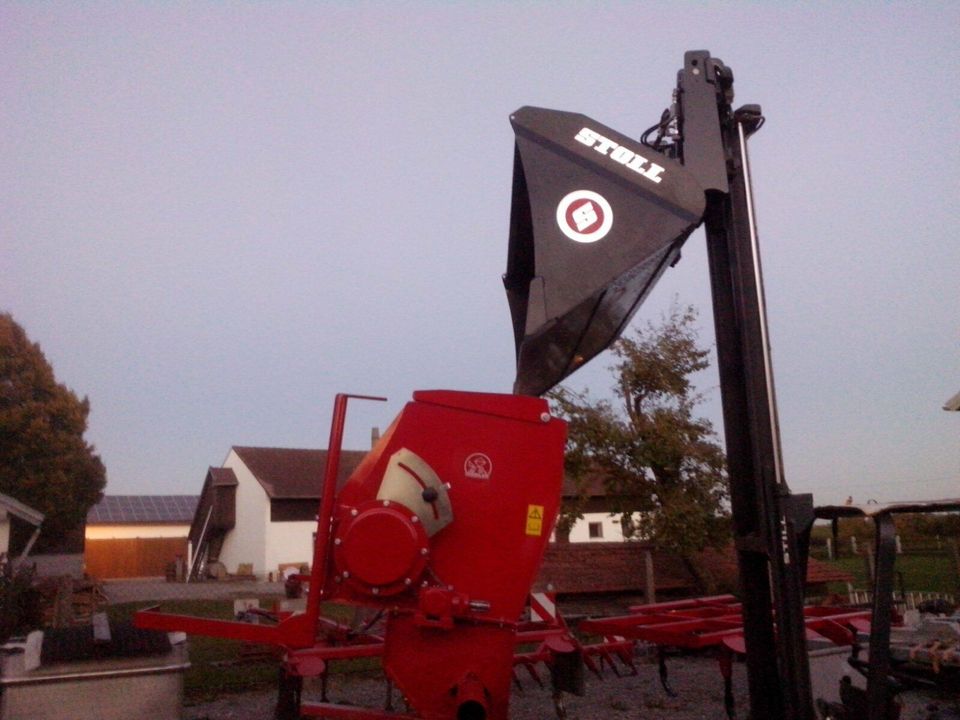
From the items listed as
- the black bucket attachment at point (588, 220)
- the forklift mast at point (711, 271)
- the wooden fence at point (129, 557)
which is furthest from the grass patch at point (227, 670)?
the wooden fence at point (129, 557)

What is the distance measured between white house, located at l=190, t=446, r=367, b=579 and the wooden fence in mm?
2763

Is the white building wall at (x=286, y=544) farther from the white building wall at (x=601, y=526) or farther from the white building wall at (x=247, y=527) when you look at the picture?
the white building wall at (x=601, y=526)

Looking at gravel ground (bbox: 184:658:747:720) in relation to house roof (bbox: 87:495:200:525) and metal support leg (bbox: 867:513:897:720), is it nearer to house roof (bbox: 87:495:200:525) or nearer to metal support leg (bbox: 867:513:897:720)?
metal support leg (bbox: 867:513:897:720)

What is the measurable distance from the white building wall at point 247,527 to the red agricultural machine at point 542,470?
28.9m

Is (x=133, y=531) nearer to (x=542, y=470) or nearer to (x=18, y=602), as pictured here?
(x=18, y=602)

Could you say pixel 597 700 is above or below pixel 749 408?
below

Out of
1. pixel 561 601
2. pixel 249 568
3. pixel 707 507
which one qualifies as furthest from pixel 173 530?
pixel 707 507

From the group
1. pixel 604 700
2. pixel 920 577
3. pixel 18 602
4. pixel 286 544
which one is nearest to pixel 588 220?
pixel 604 700

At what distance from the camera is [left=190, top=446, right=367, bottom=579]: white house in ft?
102

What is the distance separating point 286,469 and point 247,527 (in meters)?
2.83

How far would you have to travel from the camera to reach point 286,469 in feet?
113

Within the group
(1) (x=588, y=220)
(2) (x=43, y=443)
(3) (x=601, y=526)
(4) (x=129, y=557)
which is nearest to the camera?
(1) (x=588, y=220)

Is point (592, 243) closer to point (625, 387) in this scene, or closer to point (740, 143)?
point (740, 143)

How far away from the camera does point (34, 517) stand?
53.0 feet
